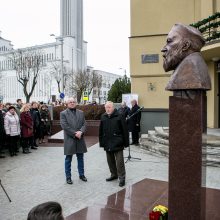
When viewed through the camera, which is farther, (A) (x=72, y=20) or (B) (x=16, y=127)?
(A) (x=72, y=20)

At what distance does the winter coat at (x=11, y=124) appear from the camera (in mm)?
10539

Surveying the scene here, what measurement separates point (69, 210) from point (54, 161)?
4485mm

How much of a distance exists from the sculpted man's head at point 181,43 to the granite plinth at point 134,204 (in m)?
1.88

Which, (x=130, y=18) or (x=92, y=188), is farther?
(x=130, y=18)

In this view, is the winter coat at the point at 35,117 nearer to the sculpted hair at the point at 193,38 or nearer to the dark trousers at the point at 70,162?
the dark trousers at the point at 70,162

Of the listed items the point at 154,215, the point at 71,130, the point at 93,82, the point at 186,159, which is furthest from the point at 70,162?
the point at 93,82

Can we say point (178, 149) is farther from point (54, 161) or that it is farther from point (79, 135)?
point (54, 161)

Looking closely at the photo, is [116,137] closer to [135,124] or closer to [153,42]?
[135,124]

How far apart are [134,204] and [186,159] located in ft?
6.06

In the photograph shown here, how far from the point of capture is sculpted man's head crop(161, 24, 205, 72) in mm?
4238

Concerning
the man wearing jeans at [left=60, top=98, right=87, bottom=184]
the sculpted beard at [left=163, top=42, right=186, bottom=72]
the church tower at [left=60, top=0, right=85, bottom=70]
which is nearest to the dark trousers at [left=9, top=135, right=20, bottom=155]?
the man wearing jeans at [left=60, top=98, right=87, bottom=184]

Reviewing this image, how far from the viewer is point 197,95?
407 cm

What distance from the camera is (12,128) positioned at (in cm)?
1060

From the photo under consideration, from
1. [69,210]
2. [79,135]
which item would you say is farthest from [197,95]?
[79,135]
